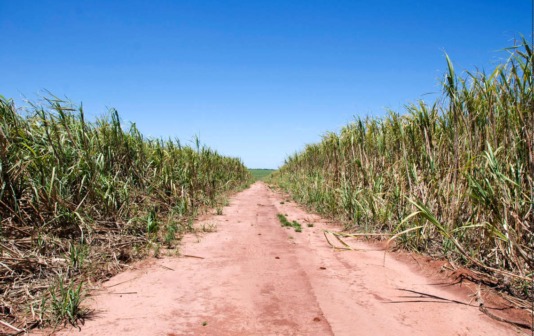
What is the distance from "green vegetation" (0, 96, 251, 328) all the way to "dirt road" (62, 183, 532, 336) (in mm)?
374

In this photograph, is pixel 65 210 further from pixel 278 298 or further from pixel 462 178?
pixel 462 178

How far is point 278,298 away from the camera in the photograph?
3.34m

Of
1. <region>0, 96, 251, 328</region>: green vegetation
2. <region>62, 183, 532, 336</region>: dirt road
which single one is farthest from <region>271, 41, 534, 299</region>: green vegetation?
<region>0, 96, 251, 328</region>: green vegetation

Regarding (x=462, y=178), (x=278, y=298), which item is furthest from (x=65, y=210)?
(x=462, y=178)

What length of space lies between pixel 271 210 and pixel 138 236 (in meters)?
5.27

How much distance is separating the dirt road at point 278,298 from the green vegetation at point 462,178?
64 centimetres

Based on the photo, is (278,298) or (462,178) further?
(462,178)

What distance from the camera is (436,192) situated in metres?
4.59

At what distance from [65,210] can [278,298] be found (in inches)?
120

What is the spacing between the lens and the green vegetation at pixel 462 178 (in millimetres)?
3199

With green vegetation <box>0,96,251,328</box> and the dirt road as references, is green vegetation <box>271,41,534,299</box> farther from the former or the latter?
green vegetation <box>0,96,251,328</box>

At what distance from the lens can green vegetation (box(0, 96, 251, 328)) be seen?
3.19 meters

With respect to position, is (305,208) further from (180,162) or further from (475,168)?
(475,168)

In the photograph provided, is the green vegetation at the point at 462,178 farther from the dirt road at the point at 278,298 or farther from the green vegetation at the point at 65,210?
the green vegetation at the point at 65,210
